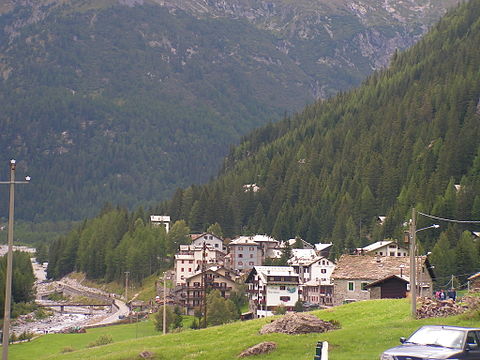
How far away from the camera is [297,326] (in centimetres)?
5250

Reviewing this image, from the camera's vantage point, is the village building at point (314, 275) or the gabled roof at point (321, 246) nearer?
the village building at point (314, 275)

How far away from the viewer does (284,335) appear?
51.4 m

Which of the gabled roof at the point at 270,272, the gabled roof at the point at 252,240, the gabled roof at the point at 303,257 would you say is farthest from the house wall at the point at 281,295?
the gabled roof at the point at 252,240

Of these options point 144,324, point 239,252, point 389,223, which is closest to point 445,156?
point 389,223

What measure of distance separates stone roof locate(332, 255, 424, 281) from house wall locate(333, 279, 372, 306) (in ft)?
2.05

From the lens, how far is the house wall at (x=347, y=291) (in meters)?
115

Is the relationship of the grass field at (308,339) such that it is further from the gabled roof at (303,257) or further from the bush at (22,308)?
the bush at (22,308)

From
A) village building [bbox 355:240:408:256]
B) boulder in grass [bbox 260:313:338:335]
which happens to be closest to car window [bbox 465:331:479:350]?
boulder in grass [bbox 260:313:338:335]

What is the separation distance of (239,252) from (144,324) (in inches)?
1989

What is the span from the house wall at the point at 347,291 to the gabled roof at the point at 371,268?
24.4 inches

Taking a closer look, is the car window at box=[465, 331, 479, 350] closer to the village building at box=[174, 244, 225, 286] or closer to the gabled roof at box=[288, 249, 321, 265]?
the gabled roof at box=[288, 249, 321, 265]

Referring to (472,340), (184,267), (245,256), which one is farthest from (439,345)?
(245,256)

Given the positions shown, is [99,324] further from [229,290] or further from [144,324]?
[229,290]

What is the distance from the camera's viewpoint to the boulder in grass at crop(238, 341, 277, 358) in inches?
1869
